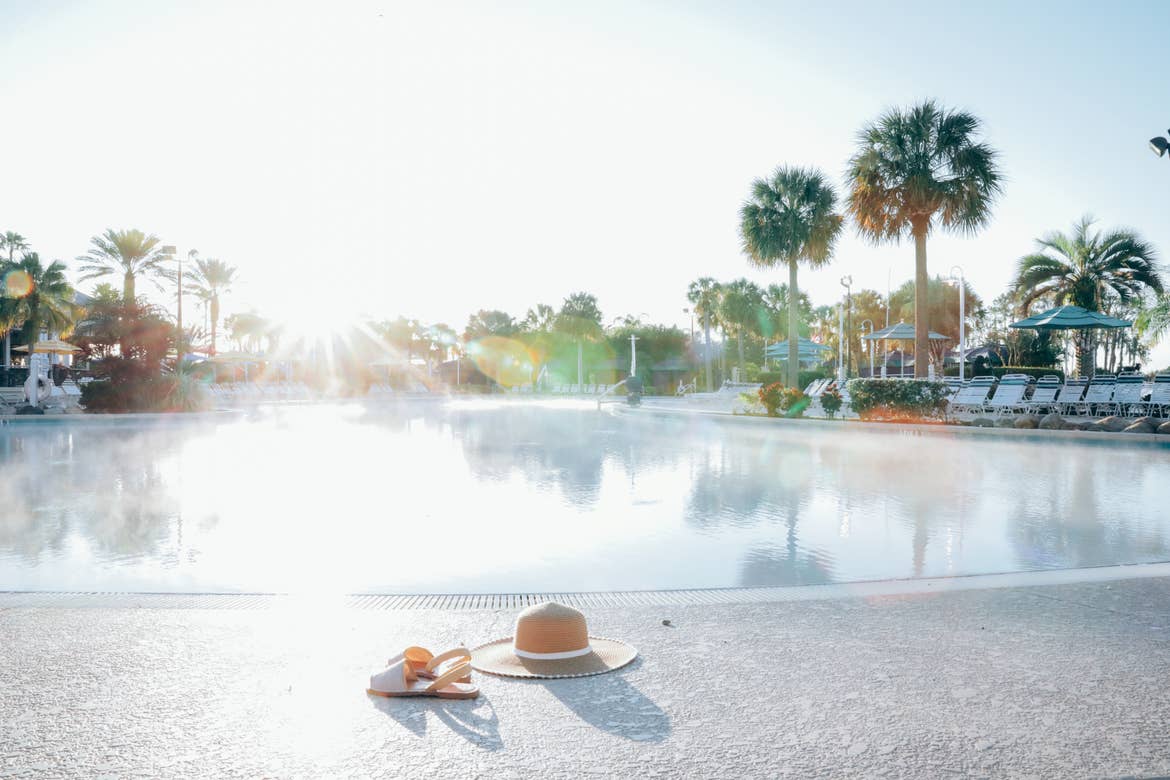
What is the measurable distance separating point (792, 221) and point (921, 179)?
7619 millimetres

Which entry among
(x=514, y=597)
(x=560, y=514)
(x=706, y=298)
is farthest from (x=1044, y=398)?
(x=706, y=298)

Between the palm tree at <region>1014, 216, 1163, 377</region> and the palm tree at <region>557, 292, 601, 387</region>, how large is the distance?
1328 inches

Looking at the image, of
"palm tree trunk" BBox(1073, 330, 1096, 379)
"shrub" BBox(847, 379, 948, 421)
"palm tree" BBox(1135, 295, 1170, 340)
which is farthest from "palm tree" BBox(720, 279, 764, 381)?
"shrub" BBox(847, 379, 948, 421)

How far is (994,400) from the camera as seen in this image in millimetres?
20156

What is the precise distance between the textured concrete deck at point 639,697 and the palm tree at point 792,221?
2681 centimetres

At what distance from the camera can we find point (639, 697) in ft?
10.8

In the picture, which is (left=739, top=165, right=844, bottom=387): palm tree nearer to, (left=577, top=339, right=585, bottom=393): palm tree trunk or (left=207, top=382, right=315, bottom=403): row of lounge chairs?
(left=207, top=382, right=315, bottom=403): row of lounge chairs

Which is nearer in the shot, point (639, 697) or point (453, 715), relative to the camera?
point (453, 715)

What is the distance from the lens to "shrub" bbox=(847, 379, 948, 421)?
19.8 meters

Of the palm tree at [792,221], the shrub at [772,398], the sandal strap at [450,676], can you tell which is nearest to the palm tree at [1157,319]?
the palm tree at [792,221]

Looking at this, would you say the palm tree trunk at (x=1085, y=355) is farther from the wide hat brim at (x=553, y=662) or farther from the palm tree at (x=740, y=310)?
the wide hat brim at (x=553, y=662)

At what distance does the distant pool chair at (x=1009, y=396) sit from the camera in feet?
65.2

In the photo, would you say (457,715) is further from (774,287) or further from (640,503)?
(774,287)

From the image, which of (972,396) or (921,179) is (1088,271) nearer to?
(921,179)
